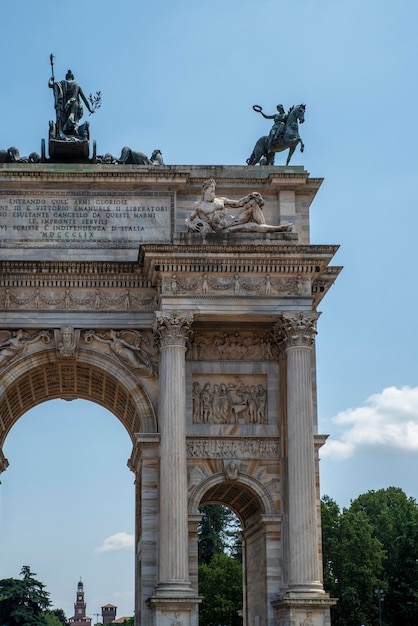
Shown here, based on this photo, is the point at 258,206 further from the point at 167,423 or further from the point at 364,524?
the point at 364,524

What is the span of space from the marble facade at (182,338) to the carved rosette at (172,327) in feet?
0.14

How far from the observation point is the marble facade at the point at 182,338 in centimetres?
3353

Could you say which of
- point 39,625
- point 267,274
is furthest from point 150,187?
point 39,625

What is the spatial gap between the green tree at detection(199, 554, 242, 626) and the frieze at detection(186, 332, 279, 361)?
123 feet

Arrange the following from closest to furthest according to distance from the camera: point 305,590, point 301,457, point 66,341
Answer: point 305,590, point 301,457, point 66,341

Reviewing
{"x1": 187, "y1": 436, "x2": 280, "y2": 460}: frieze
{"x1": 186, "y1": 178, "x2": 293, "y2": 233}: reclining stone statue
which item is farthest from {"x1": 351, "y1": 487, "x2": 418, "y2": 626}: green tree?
{"x1": 186, "y1": 178, "x2": 293, "y2": 233}: reclining stone statue

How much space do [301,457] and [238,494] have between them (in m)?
3.87

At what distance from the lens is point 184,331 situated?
34188 millimetres

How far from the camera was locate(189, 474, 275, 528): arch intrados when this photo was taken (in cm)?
3441

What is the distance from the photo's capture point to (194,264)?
3441 cm

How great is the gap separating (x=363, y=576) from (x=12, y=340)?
119 feet

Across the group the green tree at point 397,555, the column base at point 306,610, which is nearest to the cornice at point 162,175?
the column base at point 306,610

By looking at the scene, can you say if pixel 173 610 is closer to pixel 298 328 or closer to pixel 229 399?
pixel 229 399

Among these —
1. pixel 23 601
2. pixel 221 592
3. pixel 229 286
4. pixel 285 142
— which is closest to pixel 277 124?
pixel 285 142
